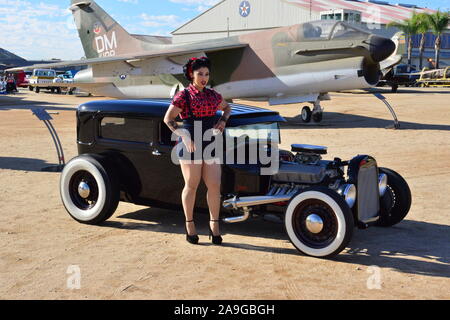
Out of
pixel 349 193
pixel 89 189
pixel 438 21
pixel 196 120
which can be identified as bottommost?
pixel 89 189

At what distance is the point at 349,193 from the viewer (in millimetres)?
5484

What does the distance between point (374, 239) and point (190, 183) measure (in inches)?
88.7

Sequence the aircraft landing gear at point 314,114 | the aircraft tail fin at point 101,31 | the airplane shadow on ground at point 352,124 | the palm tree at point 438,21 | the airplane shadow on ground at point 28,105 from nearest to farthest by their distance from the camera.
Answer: the airplane shadow on ground at point 352,124, the aircraft landing gear at point 314,114, the aircraft tail fin at point 101,31, the airplane shadow on ground at point 28,105, the palm tree at point 438,21

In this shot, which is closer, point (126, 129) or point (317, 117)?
point (126, 129)

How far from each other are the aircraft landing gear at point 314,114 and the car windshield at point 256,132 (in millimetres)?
12987

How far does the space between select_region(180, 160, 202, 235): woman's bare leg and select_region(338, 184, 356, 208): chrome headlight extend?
152 centimetres

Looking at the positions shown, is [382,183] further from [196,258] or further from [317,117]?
[317,117]

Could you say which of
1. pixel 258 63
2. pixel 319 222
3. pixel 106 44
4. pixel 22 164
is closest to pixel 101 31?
pixel 106 44

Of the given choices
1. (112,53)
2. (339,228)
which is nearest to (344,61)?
(112,53)

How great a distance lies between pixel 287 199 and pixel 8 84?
44.1 m

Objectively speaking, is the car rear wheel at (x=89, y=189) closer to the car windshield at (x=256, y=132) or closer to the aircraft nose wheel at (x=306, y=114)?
the car windshield at (x=256, y=132)

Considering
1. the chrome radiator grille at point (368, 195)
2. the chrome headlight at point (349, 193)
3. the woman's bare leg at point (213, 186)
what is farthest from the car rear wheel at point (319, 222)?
the woman's bare leg at point (213, 186)

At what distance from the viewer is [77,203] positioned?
6.52 m

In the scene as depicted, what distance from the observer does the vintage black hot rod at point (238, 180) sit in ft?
17.4
